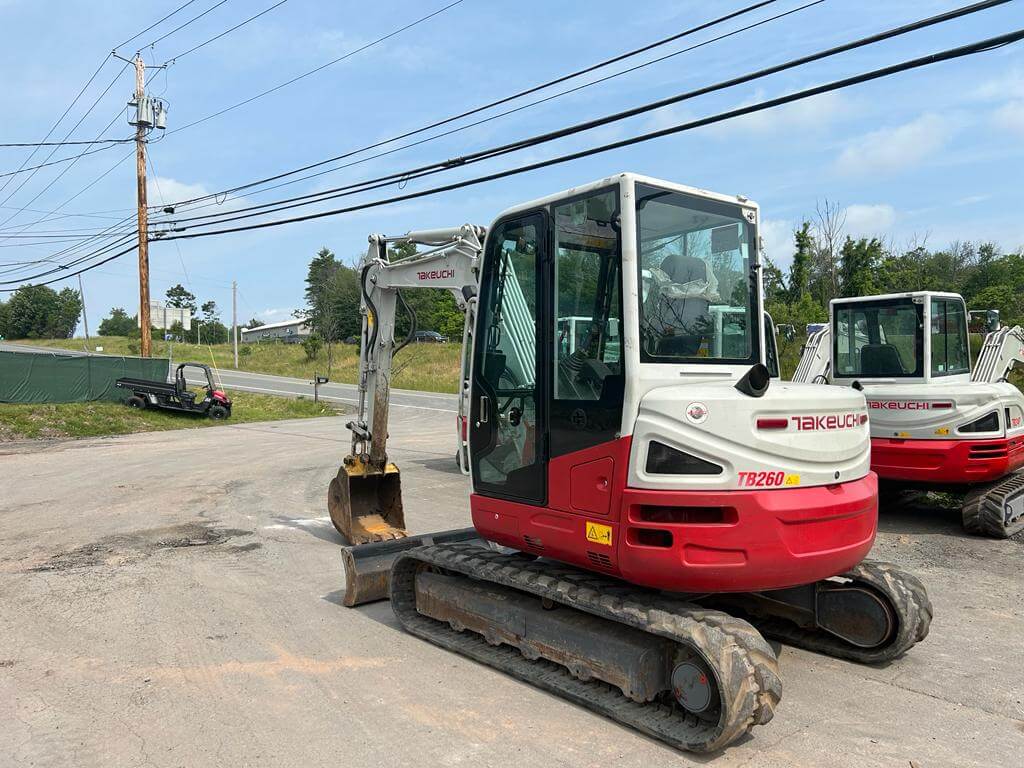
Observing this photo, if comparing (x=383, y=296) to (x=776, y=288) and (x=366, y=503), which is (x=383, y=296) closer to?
(x=366, y=503)

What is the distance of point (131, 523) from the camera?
9.57m

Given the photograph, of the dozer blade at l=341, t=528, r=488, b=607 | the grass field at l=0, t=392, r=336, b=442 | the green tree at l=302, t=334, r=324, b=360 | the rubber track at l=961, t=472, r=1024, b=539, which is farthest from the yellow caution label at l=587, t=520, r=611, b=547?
the green tree at l=302, t=334, r=324, b=360

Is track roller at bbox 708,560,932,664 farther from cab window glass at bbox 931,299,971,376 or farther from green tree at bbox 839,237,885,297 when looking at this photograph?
green tree at bbox 839,237,885,297

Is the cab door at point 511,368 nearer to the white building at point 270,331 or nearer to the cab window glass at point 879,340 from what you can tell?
the cab window glass at point 879,340

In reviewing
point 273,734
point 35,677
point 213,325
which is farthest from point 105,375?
point 213,325

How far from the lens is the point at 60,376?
23.1 m

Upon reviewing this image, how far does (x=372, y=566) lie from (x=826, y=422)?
3813mm

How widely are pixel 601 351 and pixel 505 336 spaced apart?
910 millimetres

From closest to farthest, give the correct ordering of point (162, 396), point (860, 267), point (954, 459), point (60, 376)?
point (954, 459) → point (60, 376) → point (162, 396) → point (860, 267)

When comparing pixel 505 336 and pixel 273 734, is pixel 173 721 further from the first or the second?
pixel 505 336

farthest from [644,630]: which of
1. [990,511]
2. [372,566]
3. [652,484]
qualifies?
[990,511]

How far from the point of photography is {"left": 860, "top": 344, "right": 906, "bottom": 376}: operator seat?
9.55m

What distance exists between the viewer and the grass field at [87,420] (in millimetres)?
19984

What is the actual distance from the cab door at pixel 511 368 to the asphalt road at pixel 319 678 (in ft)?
4.22
